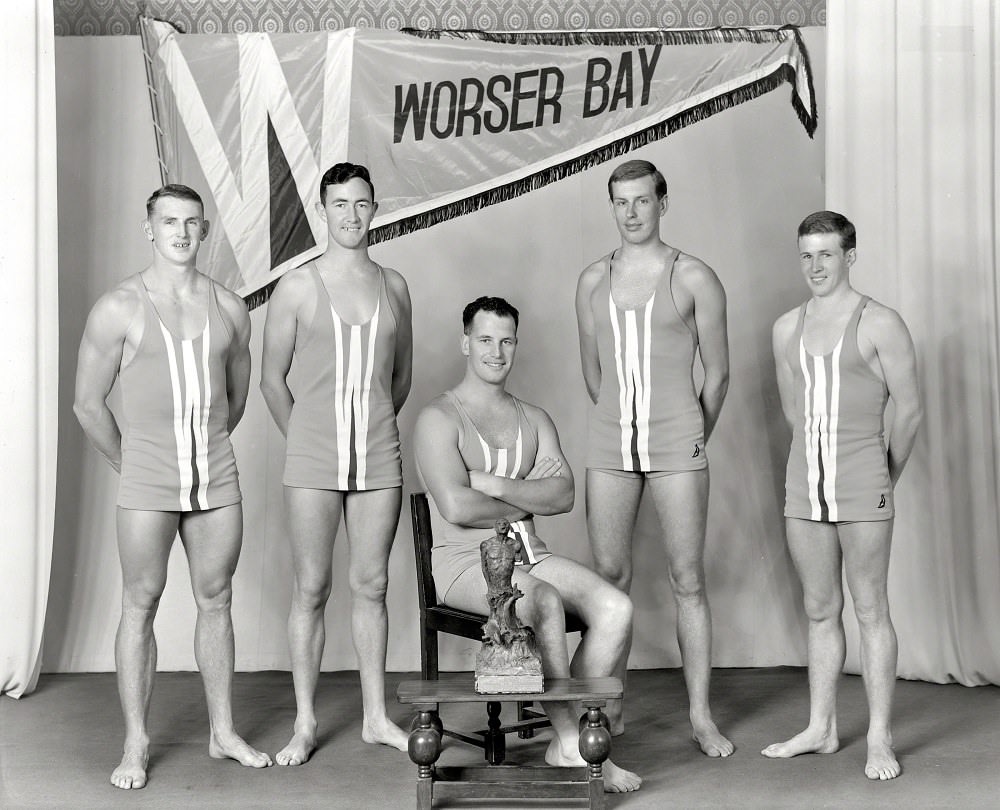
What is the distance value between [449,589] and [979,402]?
2148 mm

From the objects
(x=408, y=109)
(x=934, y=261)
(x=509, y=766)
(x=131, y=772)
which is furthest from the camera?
(x=408, y=109)

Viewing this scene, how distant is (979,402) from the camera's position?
4430mm

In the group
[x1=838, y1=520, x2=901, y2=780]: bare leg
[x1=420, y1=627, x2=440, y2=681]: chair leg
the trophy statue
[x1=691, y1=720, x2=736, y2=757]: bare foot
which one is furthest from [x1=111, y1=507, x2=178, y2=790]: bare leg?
[x1=838, y1=520, x2=901, y2=780]: bare leg

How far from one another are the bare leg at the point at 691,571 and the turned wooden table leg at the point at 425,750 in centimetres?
94

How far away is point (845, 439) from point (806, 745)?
88 cm

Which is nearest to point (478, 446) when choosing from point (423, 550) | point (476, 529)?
point (476, 529)

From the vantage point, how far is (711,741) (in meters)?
3.57

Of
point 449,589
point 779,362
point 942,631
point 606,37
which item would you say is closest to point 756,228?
point 606,37

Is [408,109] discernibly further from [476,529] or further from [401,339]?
[476,529]

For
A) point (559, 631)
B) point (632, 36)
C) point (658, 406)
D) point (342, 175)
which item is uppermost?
point (632, 36)

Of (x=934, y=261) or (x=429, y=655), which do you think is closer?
(x=429, y=655)

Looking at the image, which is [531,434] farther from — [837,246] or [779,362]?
[837,246]

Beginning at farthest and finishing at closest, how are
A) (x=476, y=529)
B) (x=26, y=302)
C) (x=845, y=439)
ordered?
(x=26, y=302) < (x=476, y=529) < (x=845, y=439)

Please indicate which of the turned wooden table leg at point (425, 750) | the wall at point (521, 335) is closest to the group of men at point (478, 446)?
the turned wooden table leg at point (425, 750)
